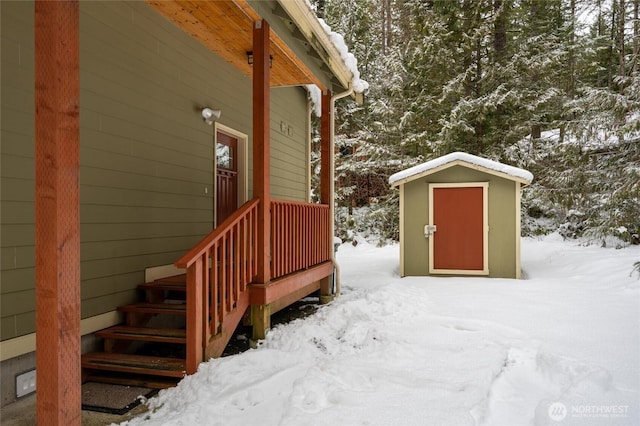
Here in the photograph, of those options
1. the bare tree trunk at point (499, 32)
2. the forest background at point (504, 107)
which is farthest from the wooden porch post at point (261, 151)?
the bare tree trunk at point (499, 32)

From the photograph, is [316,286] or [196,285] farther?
[316,286]

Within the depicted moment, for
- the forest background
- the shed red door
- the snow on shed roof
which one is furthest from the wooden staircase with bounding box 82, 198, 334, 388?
the forest background

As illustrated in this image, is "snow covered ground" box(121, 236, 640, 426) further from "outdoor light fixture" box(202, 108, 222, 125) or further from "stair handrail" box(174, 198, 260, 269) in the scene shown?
"outdoor light fixture" box(202, 108, 222, 125)

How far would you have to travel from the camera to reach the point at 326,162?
5898 millimetres

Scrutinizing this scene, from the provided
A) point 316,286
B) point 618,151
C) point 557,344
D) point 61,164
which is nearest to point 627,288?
point 557,344

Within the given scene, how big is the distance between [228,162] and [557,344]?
4.36 meters

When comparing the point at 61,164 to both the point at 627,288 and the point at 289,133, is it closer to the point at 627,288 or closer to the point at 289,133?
the point at 289,133

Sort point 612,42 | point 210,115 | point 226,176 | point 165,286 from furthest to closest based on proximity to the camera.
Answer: point 612,42
point 226,176
point 210,115
point 165,286

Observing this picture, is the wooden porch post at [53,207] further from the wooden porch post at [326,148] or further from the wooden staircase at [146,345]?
the wooden porch post at [326,148]

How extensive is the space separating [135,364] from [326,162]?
3688 mm

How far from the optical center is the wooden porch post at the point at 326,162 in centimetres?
585

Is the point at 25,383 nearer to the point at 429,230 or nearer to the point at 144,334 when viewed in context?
the point at 144,334

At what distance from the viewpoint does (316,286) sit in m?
5.79

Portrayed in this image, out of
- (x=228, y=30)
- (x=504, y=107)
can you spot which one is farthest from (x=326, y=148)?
(x=504, y=107)
